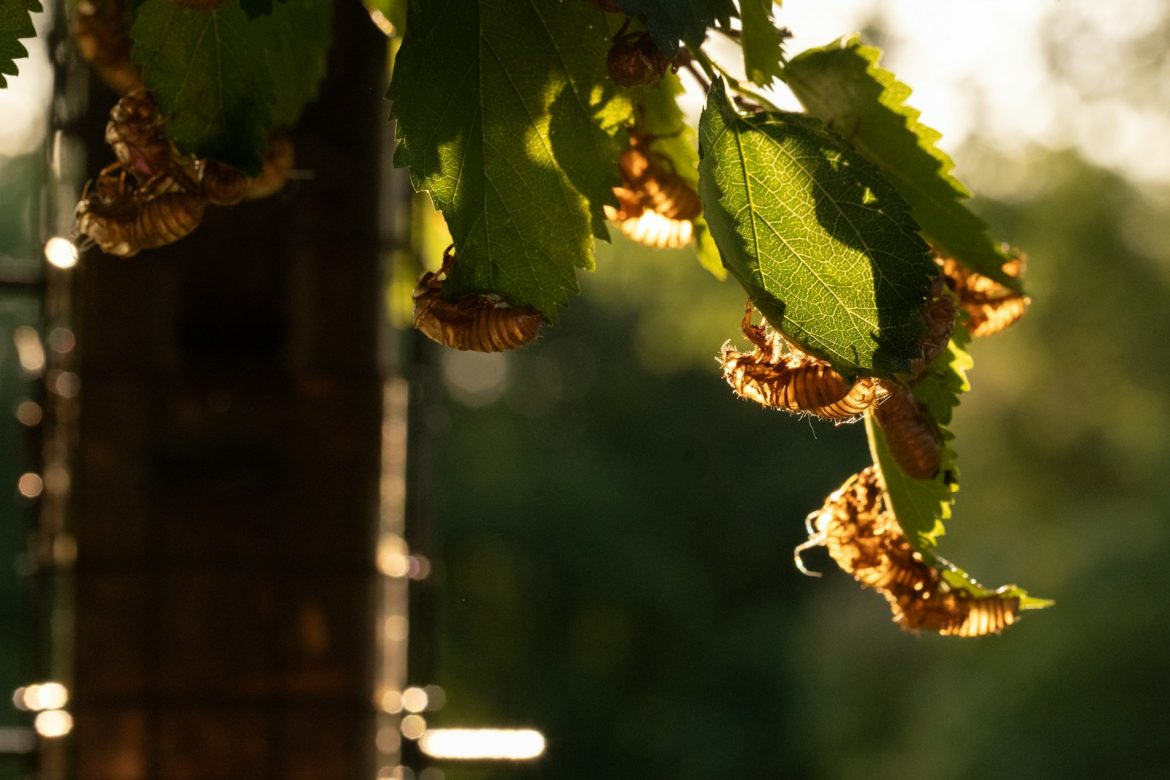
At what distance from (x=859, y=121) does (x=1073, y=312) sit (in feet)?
52.6

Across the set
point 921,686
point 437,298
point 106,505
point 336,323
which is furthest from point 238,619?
point 921,686

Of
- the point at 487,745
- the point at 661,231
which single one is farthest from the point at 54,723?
the point at 661,231

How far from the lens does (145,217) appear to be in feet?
3.16

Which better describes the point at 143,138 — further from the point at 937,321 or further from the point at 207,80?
the point at 937,321

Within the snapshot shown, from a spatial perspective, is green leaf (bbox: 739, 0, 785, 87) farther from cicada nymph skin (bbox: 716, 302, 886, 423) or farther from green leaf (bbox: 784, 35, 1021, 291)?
cicada nymph skin (bbox: 716, 302, 886, 423)

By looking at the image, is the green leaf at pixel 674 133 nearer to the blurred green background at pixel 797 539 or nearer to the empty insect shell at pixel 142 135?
the empty insect shell at pixel 142 135

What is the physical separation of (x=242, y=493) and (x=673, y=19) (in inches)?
47.2

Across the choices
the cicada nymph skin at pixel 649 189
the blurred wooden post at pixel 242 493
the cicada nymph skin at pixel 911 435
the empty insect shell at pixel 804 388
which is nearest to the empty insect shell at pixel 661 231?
the cicada nymph skin at pixel 649 189

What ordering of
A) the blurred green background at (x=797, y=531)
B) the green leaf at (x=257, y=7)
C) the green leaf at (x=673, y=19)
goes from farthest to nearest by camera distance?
the blurred green background at (x=797, y=531) < the green leaf at (x=257, y=7) < the green leaf at (x=673, y=19)

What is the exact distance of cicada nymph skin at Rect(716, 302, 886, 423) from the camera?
0.77 m

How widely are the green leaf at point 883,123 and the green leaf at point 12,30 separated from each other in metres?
0.41

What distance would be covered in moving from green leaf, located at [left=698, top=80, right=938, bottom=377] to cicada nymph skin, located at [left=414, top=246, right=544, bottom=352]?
15 centimetres

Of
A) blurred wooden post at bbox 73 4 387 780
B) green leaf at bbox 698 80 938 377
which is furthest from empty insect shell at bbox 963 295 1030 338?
blurred wooden post at bbox 73 4 387 780

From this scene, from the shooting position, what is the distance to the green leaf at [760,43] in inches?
28.5
